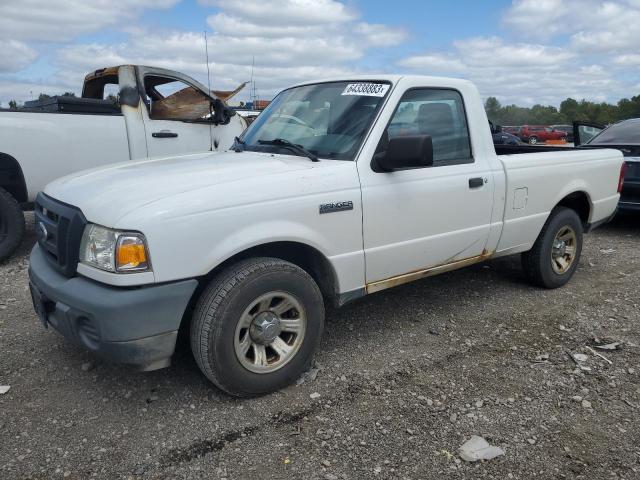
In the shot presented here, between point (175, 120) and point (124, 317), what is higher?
point (175, 120)

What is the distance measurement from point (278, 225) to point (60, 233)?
3.91 feet

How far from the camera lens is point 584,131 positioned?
8461 mm

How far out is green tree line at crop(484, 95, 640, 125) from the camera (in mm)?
55188

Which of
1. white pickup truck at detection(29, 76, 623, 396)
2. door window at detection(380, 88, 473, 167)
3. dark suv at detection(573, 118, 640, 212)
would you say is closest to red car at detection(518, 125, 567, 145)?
dark suv at detection(573, 118, 640, 212)

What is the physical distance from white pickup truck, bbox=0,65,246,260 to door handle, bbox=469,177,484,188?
145 inches

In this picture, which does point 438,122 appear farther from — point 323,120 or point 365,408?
point 365,408

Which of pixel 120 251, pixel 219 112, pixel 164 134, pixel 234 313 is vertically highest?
pixel 219 112

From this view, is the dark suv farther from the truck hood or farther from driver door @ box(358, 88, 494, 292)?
the truck hood

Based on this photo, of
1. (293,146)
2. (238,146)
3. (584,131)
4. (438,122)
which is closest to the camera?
(293,146)

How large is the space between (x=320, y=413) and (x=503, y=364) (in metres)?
1.38

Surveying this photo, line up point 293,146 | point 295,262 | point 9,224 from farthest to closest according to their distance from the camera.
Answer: point 9,224 < point 293,146 < point 295,262

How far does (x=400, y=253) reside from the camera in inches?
145

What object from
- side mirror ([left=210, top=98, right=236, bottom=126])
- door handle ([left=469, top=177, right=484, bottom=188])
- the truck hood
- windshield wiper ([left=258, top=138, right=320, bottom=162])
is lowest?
door handle ([left=469, top=177, right=484, bottom=188])

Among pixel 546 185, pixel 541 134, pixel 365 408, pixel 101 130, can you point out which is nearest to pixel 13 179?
pixel 101 130
